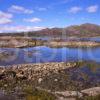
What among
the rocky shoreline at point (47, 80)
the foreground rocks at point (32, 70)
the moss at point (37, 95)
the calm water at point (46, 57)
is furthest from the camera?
the calm water at point (46, 57)

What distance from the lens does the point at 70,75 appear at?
23.8 meters

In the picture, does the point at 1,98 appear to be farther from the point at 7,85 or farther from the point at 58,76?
the point at 58,76

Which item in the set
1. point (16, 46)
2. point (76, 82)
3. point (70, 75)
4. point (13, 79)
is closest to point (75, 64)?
point (70, 75)

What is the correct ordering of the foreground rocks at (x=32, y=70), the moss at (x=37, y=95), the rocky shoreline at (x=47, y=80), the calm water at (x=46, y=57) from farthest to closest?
the calm water at (x=46, y=57)
the foreground rocks at (x=32, y=70)
the rocky shoreline at (x=47, y=80)
the moss at (x=37, y=95)

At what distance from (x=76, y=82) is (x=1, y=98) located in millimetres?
7174

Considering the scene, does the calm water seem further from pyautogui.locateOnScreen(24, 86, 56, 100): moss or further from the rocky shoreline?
pyautogui.locateOnScreen(24, 86, 56, 100): moss

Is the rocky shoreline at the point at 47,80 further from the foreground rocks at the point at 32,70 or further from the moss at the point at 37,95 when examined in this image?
the moss at the point at 37,95

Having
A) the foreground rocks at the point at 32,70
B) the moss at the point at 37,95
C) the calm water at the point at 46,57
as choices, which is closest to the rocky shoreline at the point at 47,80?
the foreground rocks at the point at 32,70

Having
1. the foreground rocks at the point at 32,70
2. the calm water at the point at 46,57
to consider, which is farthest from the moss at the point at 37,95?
the calm water at the point at 46,57

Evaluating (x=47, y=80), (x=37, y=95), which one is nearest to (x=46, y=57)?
(x=47, y=80)

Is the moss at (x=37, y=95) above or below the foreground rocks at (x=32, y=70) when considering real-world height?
below

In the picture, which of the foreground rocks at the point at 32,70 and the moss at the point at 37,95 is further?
the foreground rocks at the point at 32,70

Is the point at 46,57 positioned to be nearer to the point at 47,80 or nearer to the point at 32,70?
the point at 32,70

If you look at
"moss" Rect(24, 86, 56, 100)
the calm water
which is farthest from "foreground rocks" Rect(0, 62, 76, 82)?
the calm water
